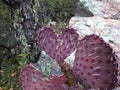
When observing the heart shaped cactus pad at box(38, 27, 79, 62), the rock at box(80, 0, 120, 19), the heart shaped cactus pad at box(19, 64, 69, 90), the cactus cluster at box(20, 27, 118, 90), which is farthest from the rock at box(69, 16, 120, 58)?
the heart shaped cactus pad at box(19, 64, 69, 90)

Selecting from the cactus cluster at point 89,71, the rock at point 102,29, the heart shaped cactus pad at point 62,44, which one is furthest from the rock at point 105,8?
the cactus cluster at point 89,71

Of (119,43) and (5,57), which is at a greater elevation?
(119,43)

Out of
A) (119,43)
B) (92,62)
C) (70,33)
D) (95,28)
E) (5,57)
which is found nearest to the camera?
(92,62)

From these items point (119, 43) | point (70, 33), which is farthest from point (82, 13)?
point (70, 33)

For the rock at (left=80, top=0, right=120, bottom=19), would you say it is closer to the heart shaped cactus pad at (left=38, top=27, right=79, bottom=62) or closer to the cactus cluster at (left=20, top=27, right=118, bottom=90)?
the heart shaped cactus pad at (left=38, top=27, right=79, bottom=62)

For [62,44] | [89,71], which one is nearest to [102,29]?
[62,44]

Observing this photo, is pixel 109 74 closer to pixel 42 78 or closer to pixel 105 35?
pixel 42 78

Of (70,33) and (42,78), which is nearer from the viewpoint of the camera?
(42,78)
